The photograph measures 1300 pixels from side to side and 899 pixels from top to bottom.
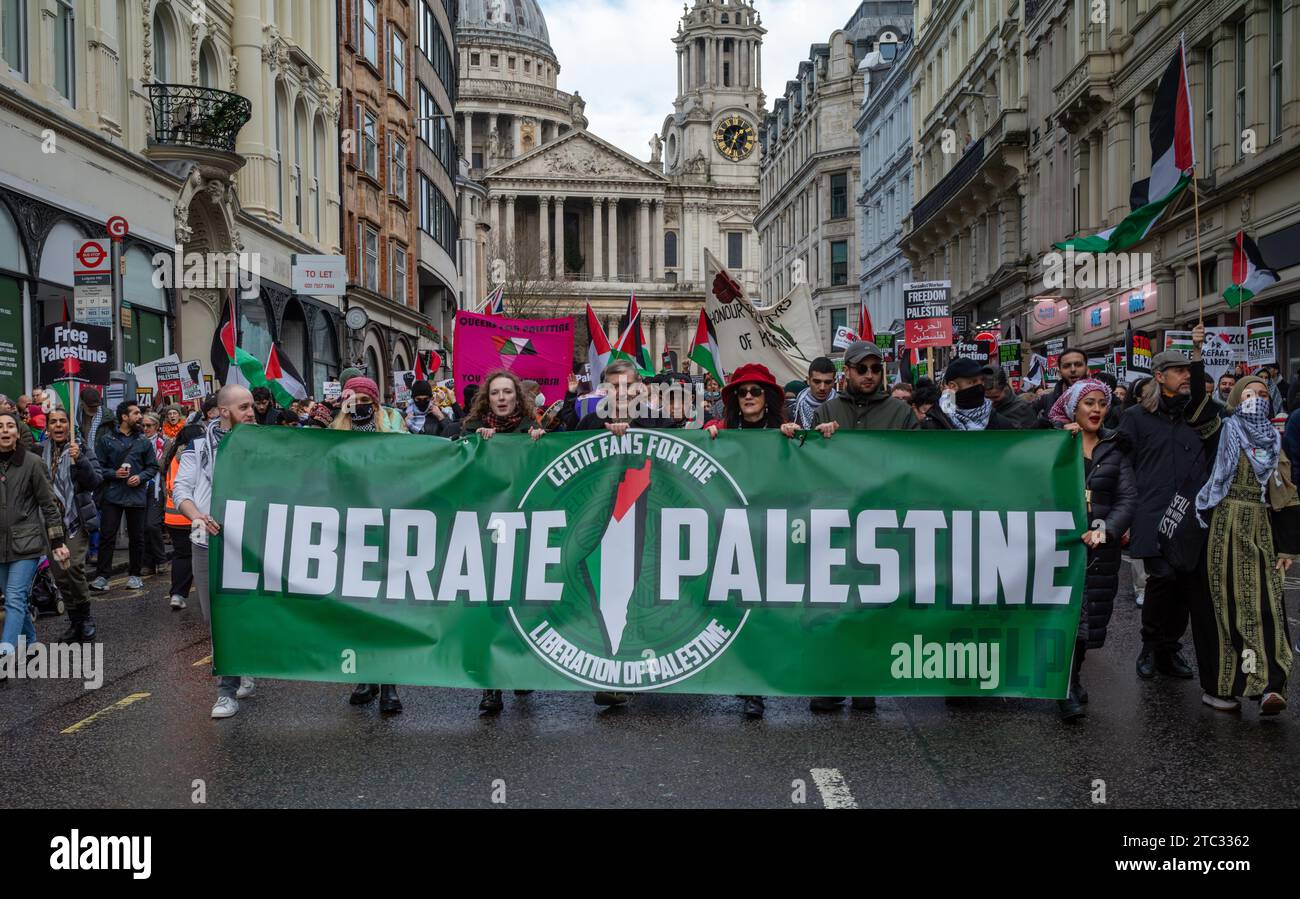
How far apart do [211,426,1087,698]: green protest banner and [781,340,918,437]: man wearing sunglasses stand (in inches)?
18.3

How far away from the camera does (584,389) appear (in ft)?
56.0

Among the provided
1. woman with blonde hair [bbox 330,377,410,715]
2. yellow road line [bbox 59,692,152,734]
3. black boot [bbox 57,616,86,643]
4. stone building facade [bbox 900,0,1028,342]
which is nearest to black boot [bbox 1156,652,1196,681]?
woman with blonde hair [bbox 330,377,410,715]

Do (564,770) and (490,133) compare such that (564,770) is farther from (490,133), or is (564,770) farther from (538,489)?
(490,133)

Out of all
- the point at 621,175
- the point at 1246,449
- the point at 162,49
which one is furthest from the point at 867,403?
the point at 621,175

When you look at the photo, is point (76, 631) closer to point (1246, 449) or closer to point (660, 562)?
point (660, 562)

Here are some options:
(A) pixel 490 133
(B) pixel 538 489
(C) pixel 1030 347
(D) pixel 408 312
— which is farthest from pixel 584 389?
(A) pixel 490 133

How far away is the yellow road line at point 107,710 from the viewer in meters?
6.29

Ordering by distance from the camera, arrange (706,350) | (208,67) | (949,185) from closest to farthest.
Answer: (706,350) < (208,67) < (949,185)

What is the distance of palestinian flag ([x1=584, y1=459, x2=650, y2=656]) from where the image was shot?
6203mm

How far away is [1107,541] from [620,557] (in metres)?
2.36

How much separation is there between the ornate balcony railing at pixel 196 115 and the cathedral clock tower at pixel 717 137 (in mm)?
89584

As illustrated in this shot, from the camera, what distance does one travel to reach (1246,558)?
6.51 meters

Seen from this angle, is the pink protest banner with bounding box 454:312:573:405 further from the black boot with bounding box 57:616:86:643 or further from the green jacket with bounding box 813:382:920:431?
the green jacket with bounding box 813:382:920:431
